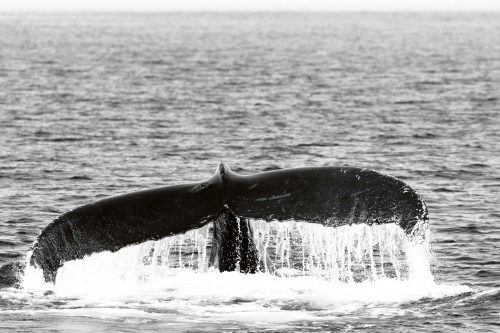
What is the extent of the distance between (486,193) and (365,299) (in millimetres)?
8572

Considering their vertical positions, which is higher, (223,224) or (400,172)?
(400,172)

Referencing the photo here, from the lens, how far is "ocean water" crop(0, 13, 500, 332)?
1168 centimetres

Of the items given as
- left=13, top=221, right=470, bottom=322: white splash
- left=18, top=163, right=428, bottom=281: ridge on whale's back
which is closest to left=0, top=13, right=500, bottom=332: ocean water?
left=13, top=221, right=470, bottom=322: white splash

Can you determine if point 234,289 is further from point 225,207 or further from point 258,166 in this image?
point 258,166

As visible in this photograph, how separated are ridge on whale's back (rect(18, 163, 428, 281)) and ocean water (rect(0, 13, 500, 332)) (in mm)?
286

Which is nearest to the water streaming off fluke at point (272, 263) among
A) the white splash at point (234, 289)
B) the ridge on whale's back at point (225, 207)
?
the white splash at point (234, 289)

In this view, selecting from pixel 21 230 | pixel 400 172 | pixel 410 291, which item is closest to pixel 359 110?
pixel 400 172

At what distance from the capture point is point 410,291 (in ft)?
40.7

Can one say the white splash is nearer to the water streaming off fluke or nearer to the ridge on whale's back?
the water streaming off fluke

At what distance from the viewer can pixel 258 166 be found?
77.9ft

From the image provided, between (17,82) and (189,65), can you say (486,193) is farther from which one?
(189,65)

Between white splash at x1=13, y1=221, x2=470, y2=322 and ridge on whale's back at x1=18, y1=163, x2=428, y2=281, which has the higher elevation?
ridge on whale's back at x1=18, y1=163, x2=428, y2=281

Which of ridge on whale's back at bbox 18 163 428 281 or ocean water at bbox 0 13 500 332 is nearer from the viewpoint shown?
ridge on whale's back at bbox 18 163 428 281

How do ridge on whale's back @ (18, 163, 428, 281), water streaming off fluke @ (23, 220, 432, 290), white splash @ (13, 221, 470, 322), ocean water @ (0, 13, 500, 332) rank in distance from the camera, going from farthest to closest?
ocean water @ (0, 13, 500, 332) < white splash @ (13, 221, 470, 322) < water streaming off fluke @ (23, 220, 432, 290) < ridge on whale's back @ (18, 163, 428, 281)
